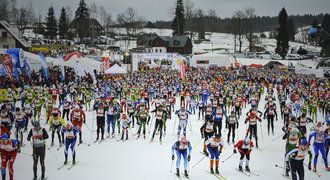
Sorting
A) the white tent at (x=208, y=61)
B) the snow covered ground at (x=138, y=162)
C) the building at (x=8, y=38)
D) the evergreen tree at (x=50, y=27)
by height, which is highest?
the evergreen tree at (x=50, y=27)

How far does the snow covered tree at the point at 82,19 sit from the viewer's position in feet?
318

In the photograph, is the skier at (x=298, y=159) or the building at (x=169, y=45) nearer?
the skier at (x=298, y=159)

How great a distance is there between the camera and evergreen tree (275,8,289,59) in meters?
85.2

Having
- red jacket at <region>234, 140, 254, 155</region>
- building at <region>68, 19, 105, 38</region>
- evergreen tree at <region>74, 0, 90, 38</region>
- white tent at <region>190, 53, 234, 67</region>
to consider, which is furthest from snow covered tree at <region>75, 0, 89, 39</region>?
red jacket at <region>234, 140, 254, 155</region>

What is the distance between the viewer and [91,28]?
331 feet

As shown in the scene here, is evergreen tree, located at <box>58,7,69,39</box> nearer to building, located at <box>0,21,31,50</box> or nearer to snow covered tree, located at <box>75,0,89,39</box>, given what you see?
snow covered tree, located at <box>75,0,89,39</box>

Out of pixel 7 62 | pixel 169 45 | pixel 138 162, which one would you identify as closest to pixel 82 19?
pixel 169 45

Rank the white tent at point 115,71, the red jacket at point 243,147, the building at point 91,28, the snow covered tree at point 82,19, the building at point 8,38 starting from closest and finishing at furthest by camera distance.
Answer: the red jacket at point 243,147
the white tent at point 115,71
the building at point 8,38
the snow covered tree at point 82,19
the building at point 91,28

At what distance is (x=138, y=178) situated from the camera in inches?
416

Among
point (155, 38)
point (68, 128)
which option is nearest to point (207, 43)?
point (155, 38)

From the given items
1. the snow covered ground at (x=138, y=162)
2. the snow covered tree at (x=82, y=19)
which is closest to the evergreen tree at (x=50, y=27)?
the snow covered tree at (x=82, y=19)

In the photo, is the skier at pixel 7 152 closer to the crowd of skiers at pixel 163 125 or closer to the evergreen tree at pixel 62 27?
the crowd of skiers at pixel 163 125

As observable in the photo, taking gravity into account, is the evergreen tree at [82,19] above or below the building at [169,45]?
above

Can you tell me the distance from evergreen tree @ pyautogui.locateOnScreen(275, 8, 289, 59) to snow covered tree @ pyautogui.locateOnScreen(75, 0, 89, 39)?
195ft
